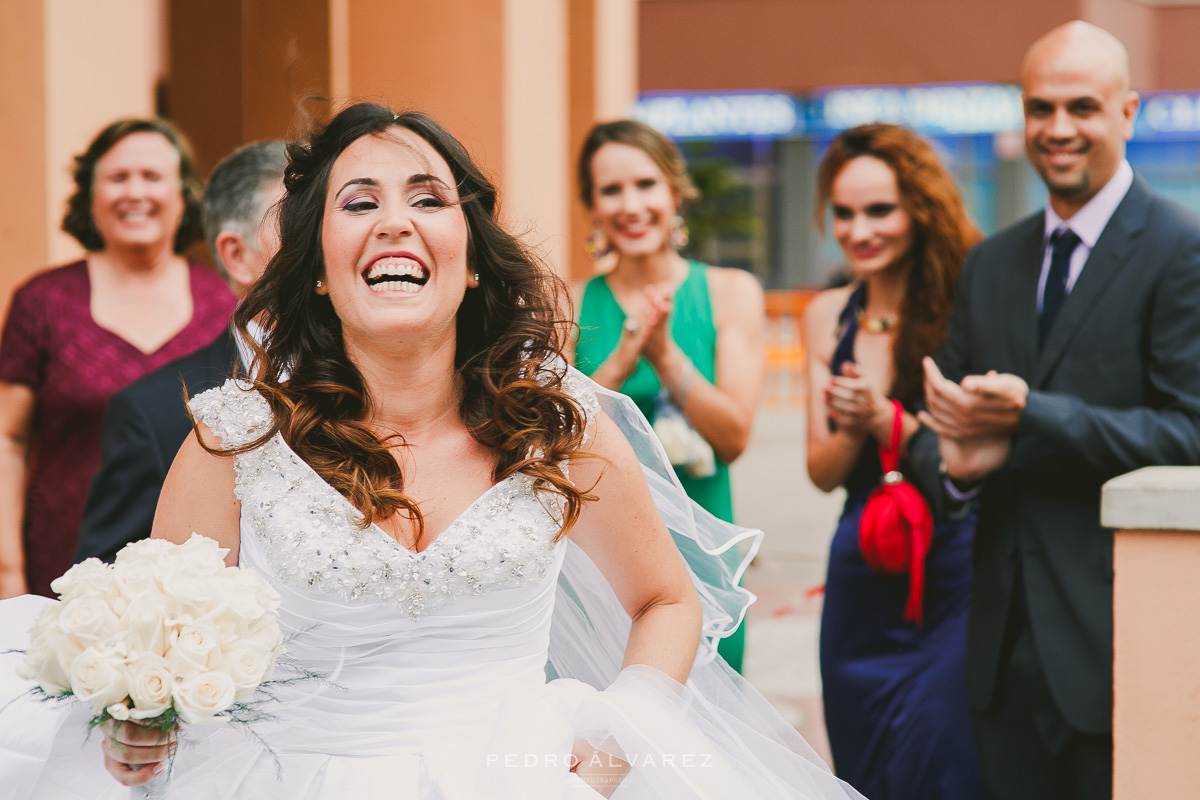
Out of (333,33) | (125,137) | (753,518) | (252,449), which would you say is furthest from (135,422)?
(753,518)

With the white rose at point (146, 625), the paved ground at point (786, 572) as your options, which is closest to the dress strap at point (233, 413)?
the white rose at point (146, 625)

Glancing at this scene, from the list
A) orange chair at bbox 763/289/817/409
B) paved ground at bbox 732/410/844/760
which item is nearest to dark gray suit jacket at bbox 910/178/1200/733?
paved ground at bbox 732/410/844/760

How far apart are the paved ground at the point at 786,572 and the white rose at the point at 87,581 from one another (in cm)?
339

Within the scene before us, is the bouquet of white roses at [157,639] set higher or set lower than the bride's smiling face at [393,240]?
lower

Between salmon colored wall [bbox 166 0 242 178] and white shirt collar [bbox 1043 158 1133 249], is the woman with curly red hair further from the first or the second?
salmon colored wall [bbox 166 0 242 178]

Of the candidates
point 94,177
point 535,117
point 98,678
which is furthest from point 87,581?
point 535,117

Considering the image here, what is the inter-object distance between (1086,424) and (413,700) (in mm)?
1771

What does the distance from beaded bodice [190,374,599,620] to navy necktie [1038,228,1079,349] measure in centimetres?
158

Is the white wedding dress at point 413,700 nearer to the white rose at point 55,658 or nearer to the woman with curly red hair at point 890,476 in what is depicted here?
the white rose at point 55,658

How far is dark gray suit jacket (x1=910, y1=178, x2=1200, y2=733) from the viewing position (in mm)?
3070

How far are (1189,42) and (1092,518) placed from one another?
18.3 meters

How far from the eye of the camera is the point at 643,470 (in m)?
2.80

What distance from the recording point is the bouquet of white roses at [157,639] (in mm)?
1812

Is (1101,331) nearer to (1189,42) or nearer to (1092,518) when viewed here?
(1092,518)
